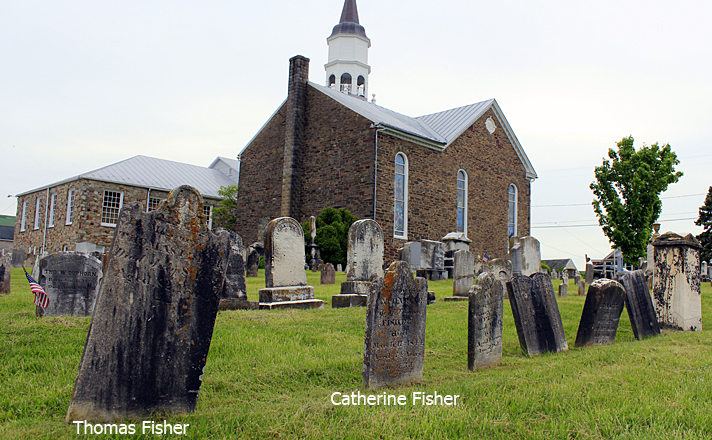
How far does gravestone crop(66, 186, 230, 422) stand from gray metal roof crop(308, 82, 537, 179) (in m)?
19.4

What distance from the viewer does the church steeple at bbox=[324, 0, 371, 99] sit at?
4038cm

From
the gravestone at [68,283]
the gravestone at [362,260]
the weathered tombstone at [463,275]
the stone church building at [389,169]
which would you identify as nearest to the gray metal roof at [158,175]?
the stone church building at [389,169]

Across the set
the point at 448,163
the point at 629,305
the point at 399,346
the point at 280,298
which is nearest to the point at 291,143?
the point at 448,163

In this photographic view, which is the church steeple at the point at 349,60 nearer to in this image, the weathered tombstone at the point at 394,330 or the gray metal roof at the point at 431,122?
the gray metal roof at the point at 431,122

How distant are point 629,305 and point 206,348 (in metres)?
6.79

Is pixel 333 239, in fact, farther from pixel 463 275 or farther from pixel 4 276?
pixel 4 276

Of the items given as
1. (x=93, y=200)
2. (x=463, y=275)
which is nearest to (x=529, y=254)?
(x=463, y=275)

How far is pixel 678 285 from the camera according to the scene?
9.34 m

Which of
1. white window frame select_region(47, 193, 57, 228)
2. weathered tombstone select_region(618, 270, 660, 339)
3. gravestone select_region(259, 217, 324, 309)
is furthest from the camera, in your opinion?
white window frame select_region(47, 193, 57, 228)

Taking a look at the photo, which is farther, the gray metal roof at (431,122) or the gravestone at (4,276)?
the gray metal roof at (431,122)

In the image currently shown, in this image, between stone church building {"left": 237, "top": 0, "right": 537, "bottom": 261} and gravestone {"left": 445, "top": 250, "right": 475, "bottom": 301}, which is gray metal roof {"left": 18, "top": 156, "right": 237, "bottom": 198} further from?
gravestone {"left": 445, "top": 250, "right": 475, "bottom": 301}

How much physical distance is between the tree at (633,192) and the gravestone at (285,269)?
24.3 m

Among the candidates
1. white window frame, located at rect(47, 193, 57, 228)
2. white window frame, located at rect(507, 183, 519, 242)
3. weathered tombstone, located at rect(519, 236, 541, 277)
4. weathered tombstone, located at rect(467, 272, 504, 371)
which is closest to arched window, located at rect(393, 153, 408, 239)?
weathered tombstone, located at rect(519, 236, 541, 277)

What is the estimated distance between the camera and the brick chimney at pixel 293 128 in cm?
2602
